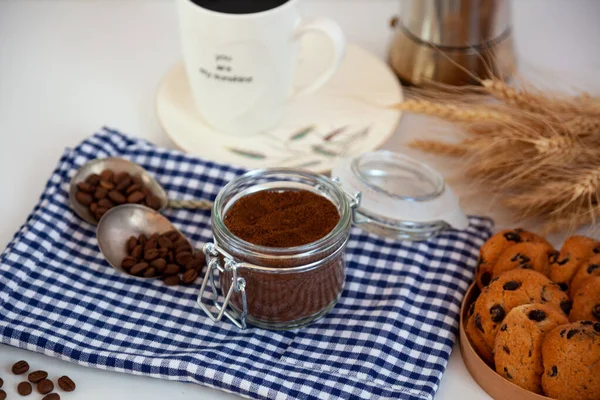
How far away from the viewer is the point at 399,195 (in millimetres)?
1045

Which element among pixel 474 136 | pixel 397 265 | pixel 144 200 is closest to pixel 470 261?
pixel 397 265

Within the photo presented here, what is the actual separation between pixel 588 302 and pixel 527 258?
3.9 inches

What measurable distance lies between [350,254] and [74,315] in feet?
1.17

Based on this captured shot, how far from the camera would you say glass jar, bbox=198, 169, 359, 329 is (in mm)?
873

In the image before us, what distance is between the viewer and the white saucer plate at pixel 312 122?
46.4 inches

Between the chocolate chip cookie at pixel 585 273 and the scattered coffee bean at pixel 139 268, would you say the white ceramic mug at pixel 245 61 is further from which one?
the chocolate chip cookie at pixel 585 273

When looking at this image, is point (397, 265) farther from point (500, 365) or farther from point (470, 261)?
point (500, 365)

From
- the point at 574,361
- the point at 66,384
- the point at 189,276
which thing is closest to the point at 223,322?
the point at 189,276

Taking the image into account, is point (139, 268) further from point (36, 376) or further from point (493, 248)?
point (493, 248)

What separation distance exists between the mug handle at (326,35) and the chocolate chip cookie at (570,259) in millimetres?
466

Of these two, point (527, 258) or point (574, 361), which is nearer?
point (574, 361)

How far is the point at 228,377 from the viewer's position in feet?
2.78

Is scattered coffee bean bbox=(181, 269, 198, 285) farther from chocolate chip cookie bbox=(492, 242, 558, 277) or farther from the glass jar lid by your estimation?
chocolate chip cookie bbox=(492, 242, 558, 277)

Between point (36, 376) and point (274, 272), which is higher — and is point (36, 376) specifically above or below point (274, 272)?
below
